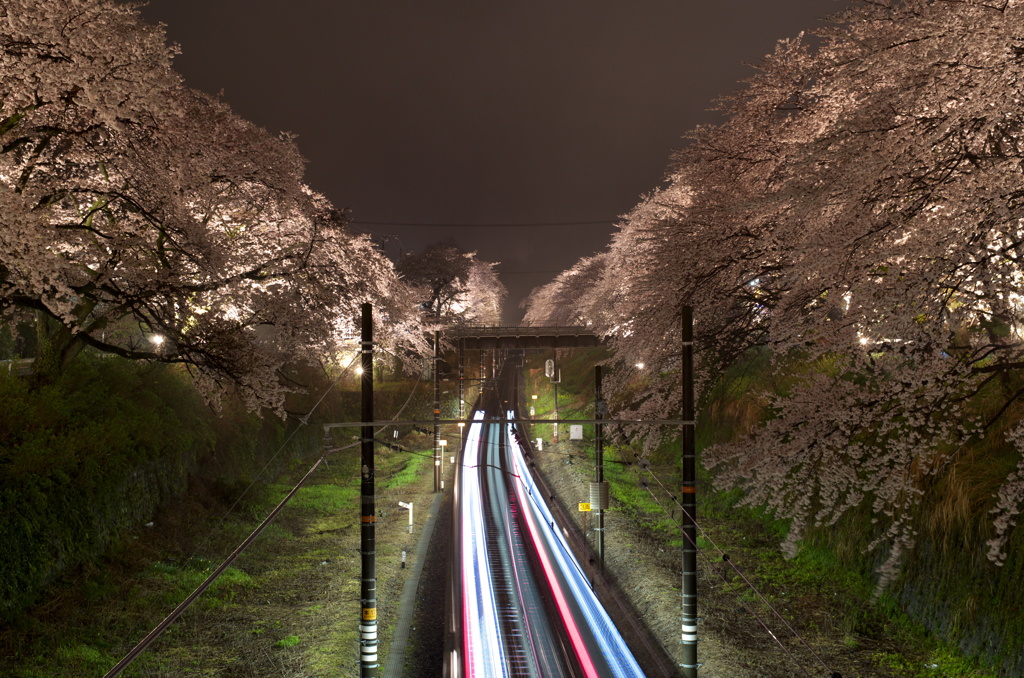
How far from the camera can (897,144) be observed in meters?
7.39

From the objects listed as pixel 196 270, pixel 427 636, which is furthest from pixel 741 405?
pixel 196 270

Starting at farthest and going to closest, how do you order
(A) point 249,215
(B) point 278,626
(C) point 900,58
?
(A) point 249,215 < (B) point 278,626 < (C) point 900,58

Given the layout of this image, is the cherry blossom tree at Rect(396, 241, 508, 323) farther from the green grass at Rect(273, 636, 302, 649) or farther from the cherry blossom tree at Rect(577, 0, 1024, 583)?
the cherry blossom tree at Rect(577, 0, 1024, 583)

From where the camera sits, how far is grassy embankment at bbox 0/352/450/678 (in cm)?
1116

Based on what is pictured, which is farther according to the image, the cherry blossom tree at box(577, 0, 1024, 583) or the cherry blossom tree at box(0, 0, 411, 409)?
the cherry blossom tree at box(0, 0, 411, 409)

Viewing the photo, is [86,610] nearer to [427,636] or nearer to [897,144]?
[427,636]

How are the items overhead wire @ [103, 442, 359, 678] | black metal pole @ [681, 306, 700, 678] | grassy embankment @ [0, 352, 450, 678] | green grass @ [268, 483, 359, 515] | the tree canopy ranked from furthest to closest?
1. green grass @ [268, 483, 359, 515]
2. grassy embankment @ [0, 352, 450, 678]
3. black metal pole @ [681, 306, 700, 678]
4. the tree canopy
5. overhead wire @ [103, 442, 359, 678]

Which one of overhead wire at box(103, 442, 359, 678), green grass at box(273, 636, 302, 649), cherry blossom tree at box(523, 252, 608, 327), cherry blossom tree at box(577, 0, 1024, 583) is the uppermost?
cherry blossom tree at box(523, 252, 608, 327)

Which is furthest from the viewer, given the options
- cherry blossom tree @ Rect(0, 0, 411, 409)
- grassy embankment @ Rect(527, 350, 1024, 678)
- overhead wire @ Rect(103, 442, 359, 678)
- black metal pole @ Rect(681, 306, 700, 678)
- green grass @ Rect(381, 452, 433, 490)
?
green grass @ Rect(381, 452, 433, 490)

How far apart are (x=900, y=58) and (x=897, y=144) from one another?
1484 mm

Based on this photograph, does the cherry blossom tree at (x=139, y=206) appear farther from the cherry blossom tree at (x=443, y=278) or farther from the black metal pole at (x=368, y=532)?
the cherry blossom tree at (x=443, y=278)

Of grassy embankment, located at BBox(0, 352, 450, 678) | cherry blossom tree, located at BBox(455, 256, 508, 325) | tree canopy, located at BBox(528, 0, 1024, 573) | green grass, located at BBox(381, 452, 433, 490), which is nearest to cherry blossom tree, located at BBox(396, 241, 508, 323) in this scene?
cherry blossom tree, located at BBox(455, 256, 508, 325)

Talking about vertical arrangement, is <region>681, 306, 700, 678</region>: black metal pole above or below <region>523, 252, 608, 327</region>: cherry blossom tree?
below

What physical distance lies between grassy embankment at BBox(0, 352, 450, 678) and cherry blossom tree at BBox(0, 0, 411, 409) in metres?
2.17
